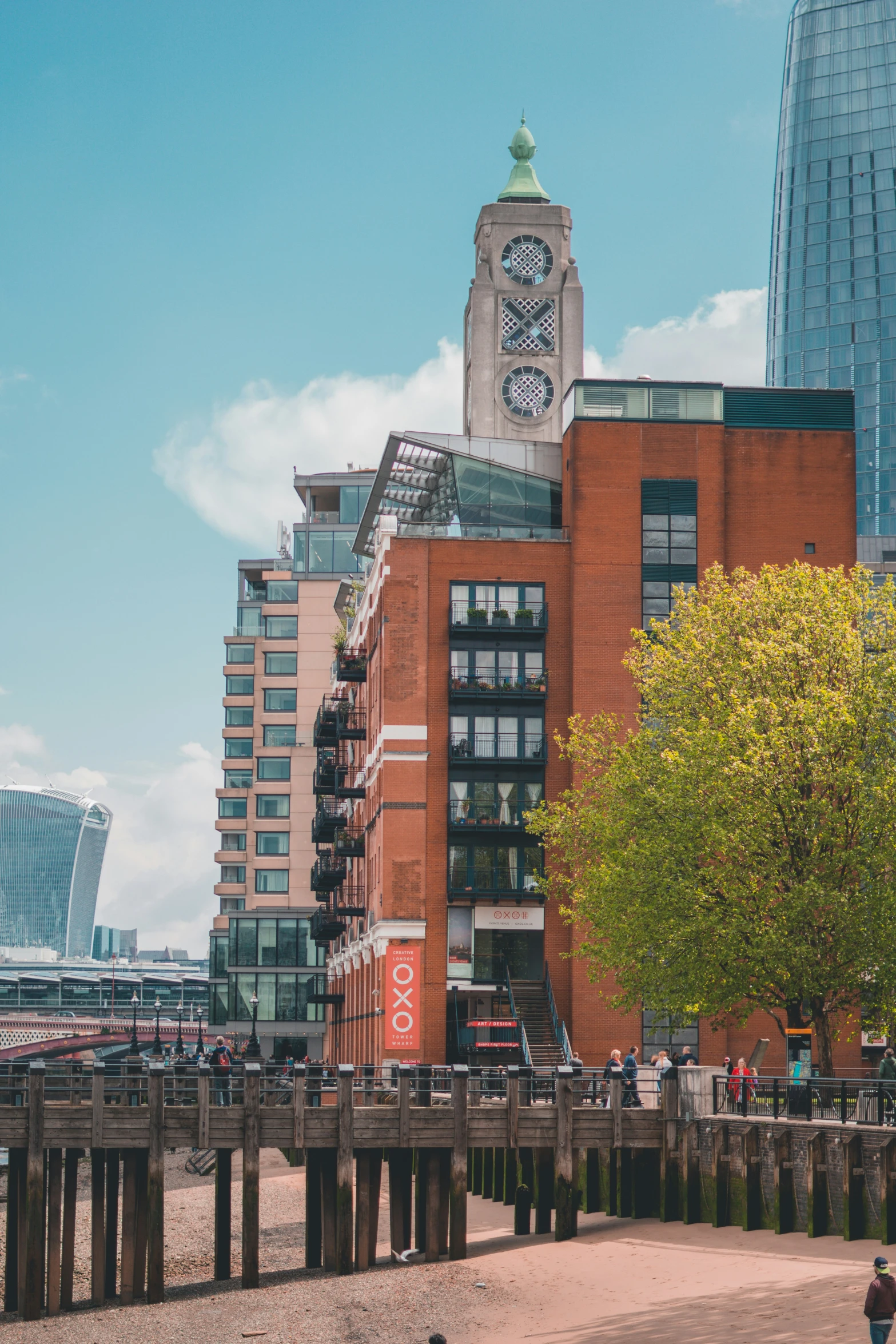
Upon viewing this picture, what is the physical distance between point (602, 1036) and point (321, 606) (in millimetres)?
66844

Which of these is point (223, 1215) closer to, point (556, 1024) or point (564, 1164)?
point (564, 1164)

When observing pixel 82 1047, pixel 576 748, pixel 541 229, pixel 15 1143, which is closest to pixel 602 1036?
pixel 576 748

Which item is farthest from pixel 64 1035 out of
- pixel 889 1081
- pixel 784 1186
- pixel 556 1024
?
pixel 889 1081

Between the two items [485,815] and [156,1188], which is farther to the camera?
[485,815]

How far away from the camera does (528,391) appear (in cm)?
7450

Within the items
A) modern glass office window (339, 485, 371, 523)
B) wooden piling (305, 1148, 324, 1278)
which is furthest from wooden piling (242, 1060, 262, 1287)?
modern glass office window (339, 485, 371, 523)

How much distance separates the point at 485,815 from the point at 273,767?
60844 mm

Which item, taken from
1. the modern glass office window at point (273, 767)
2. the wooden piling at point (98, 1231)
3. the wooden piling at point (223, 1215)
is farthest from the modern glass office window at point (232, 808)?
the wooden piling at point (98, 1231)

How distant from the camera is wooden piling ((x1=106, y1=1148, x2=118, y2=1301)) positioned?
36625 mm

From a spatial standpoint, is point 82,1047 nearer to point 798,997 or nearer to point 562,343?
point 562,343

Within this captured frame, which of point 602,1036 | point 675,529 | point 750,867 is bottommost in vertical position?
point 602,1036

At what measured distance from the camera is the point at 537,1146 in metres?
36.3

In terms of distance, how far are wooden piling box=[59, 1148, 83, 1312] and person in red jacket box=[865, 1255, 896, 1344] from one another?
2040 centimetres

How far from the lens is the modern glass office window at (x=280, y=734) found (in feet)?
399
